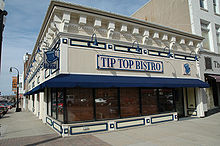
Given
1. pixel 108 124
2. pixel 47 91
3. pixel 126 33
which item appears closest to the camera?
pixel 108 124

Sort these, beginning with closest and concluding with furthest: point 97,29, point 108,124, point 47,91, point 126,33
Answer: point 108,124, point 97,29, point 126,33, point 47,91

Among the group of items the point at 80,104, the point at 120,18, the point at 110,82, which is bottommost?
the point at 80,104

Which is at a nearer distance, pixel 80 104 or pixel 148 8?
pixel 80 104

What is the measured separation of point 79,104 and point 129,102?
2.90 metres

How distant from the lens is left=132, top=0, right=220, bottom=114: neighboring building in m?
13.5

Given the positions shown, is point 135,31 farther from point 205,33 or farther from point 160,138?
point 205,33

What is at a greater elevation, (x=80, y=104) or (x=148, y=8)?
(x=148, y=8)

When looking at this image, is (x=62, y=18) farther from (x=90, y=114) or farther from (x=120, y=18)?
(x=90, y=114)

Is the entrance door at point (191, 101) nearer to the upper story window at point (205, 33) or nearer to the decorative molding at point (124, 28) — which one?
the upper story window at point (205, 33)

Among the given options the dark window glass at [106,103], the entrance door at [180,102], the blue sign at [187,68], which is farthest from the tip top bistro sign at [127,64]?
the entrance door at [180,102]

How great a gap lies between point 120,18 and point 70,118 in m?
5.83

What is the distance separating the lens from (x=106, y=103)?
867 cm

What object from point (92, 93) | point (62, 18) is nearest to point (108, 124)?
point (92, 93)

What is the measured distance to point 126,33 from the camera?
32.2 ft
